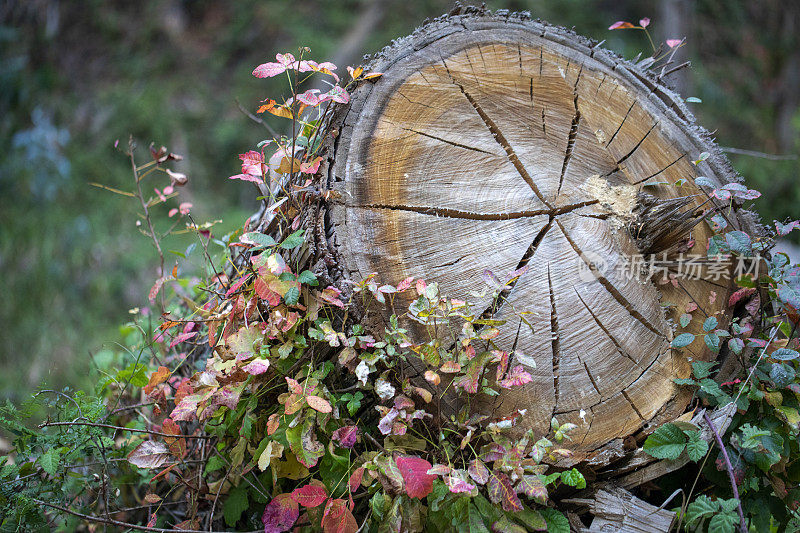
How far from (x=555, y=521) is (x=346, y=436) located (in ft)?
1.73

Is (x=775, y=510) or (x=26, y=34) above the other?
(x=26, y=34)

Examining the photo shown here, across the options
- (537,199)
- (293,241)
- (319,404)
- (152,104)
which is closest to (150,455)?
(319,404)

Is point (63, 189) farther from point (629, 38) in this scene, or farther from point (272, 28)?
point (629, 38)

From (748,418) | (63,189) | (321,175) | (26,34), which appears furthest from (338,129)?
(26,34)

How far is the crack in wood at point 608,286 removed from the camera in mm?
1375

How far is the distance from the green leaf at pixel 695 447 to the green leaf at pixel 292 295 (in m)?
0.97

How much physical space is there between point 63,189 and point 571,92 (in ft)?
12.4

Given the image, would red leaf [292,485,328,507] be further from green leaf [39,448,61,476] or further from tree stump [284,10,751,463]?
green leaf [39,448,61,476]

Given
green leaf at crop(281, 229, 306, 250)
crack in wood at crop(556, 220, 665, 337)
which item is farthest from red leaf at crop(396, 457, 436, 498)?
crack in wood at crop(556, 220, 665, 337)

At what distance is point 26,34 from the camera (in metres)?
4.29

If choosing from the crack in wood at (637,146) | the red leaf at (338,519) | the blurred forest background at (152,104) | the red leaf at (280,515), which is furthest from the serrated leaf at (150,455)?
the blurred forest background at (152,104)

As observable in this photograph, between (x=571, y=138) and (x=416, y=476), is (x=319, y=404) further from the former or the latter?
(x=571, y=138)

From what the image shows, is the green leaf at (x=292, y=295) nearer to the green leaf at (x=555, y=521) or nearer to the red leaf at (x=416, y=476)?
the red leaf at (x=416, y=476)

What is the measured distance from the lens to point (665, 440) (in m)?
1.27
